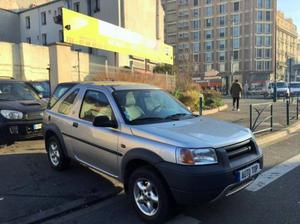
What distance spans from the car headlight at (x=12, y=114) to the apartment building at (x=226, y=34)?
226ft

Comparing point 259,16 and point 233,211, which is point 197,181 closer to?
point 233,211

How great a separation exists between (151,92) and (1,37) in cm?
4909

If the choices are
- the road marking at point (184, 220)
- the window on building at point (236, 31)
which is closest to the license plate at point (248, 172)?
the road marking at point (184, 220)

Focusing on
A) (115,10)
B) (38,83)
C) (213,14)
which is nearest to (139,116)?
(38,83)

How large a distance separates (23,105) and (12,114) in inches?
19.3

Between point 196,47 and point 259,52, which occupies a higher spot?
point 196,47

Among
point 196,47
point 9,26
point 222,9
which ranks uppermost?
point 222,9

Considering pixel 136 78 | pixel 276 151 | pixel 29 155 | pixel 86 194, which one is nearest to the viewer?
pixel 86 194

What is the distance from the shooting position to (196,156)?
3834 mm

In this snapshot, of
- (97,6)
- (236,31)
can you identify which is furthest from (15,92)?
(236,31)

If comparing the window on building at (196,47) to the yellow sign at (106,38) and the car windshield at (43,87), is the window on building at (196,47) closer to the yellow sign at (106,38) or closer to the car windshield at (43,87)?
the yellow sign at (106,38)

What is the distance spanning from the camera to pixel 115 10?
37031 mm

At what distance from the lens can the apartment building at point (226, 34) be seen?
260 ft

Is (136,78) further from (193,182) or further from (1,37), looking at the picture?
(1,37)
